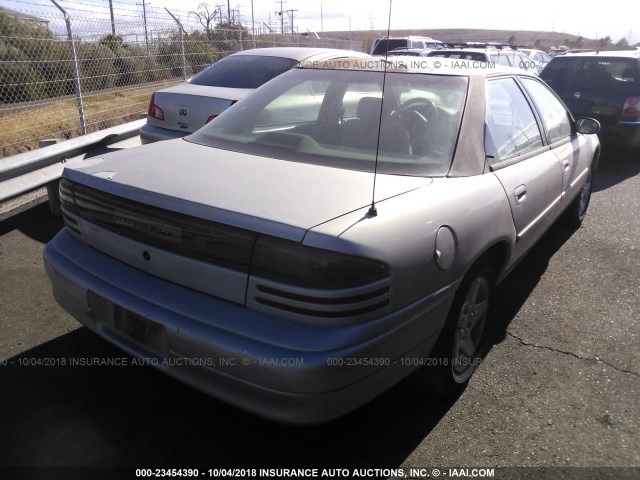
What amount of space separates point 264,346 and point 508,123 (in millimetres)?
2206

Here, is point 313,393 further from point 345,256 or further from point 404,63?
point 404,63

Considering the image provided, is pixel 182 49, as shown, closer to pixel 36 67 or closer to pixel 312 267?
pixel 36 67

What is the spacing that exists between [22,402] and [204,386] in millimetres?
1163

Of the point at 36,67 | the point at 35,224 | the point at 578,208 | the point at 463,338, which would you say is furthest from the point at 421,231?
the point at 36,67

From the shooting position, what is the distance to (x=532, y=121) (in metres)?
3.79

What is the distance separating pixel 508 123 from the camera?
338 cm

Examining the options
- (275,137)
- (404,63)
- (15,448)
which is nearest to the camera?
(15,448)

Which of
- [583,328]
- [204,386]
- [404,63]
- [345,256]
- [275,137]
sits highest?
[404,63]

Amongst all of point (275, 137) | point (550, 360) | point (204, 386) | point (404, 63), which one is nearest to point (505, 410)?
point (550, 360)

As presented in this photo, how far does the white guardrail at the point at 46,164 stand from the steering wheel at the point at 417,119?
326 cm

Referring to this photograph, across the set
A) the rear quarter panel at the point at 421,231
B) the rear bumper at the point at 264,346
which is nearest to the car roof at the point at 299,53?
the rear quarter panel at the point at 421,231

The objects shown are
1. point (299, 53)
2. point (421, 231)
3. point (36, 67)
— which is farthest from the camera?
point (36, 67)

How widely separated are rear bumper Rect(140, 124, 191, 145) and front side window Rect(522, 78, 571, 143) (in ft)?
12.3

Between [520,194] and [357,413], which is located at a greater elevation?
[520,194]
